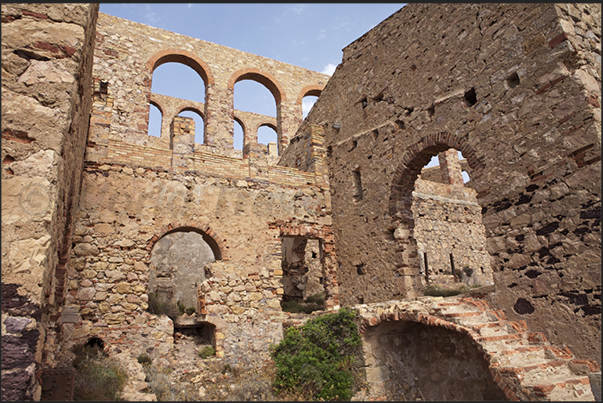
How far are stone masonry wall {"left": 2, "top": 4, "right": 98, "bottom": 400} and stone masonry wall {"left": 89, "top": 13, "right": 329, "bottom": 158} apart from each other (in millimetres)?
8173

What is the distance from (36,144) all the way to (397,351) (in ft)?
21.0

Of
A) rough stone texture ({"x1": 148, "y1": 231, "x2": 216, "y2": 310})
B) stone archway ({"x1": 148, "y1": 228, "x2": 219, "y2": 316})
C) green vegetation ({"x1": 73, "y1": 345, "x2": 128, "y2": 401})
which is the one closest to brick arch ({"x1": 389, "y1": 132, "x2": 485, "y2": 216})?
green vegetation ({"x1": 73, "y1": 345, "x2": 128, "y2": 401})

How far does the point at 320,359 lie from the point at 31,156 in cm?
568

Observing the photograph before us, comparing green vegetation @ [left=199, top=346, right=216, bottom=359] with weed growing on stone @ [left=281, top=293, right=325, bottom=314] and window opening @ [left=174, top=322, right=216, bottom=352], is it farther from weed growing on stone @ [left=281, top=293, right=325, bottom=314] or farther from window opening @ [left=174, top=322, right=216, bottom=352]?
weed growing on stone @ [left=281, top=293, right=325, bottom=314]

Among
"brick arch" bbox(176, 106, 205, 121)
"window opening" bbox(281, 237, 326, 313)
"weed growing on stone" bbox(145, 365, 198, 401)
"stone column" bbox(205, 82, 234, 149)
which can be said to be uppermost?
"brick arch" bbox(176, 106, 205, 121)

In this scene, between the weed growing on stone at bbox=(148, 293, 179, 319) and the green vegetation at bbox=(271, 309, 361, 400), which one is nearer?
the green vegetation at bbox=(271, 309, 361, 400)

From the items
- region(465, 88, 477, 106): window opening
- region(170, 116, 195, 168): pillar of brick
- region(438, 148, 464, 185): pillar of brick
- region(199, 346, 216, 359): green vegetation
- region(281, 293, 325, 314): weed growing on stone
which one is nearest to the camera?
region(465, 88, 477, 106): window opening

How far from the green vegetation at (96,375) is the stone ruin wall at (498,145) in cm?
503

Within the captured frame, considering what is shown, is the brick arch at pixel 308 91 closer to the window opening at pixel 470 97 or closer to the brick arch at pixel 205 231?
the brick arch at pixel 205 231

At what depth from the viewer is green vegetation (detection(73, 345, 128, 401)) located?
484cm

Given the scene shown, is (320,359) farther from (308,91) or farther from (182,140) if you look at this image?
(308,91)

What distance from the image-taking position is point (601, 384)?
4.19m

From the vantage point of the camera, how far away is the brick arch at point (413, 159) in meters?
7.11

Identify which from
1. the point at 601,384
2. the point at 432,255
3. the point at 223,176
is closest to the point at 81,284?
the point at 223,176
